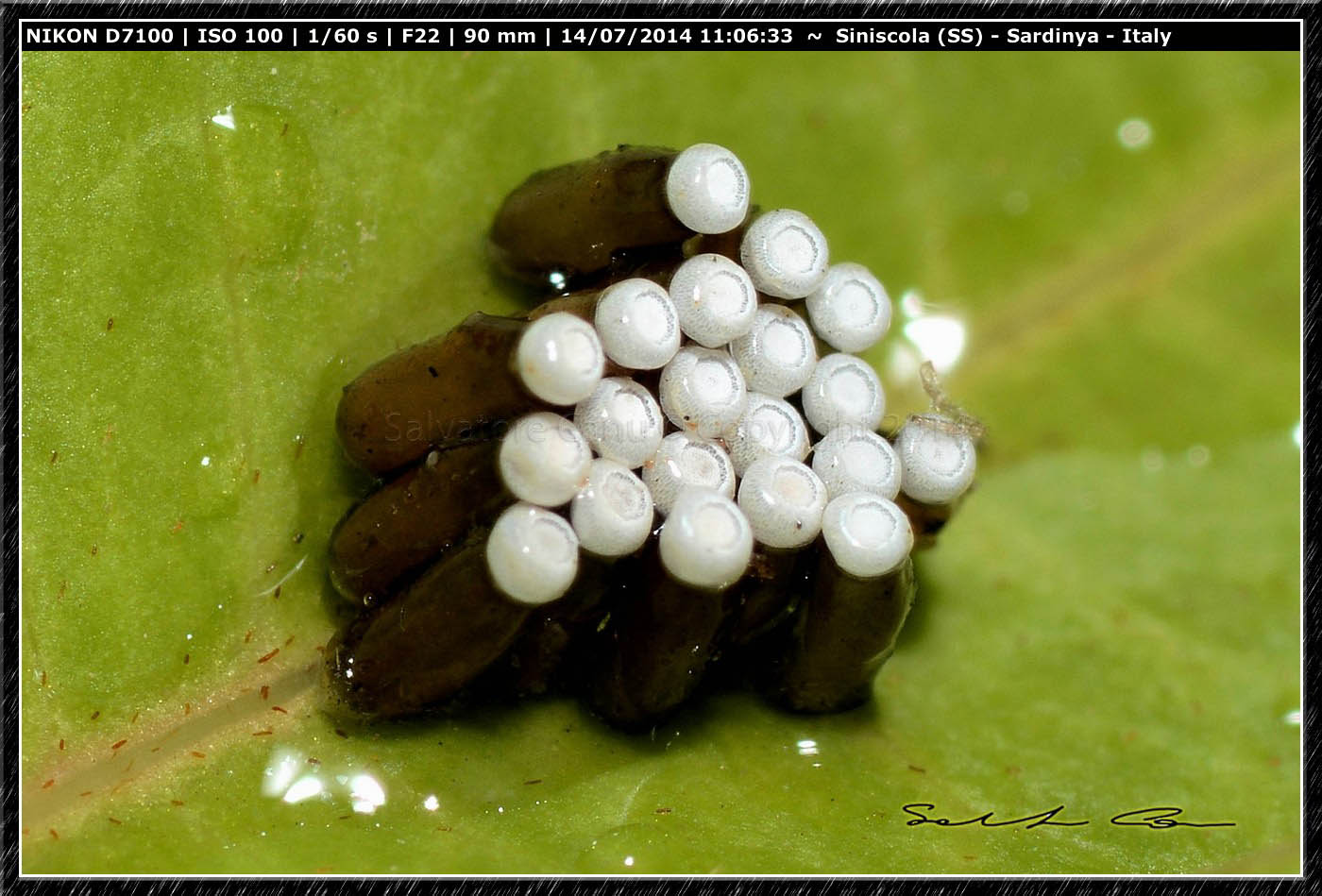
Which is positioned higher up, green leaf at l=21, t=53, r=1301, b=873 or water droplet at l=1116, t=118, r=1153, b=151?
water droplet at l=1116, t=118, r=1153, b=151

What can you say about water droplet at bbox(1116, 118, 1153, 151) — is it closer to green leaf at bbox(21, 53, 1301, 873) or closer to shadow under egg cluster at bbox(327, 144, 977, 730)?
green leaf at bbox(21, 53, 1301, 873)

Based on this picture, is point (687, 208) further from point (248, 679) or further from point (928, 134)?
point (248, 679)

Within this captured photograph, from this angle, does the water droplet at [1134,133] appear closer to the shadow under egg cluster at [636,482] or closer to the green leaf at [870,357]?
the green leaf at [870,357]

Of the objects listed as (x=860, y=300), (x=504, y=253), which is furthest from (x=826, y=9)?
(x=504, y=253)

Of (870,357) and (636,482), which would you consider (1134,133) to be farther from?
(636,482)

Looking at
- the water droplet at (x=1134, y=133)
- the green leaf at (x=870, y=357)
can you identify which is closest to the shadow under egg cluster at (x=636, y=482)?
the green leaf at (x=870, y=357)

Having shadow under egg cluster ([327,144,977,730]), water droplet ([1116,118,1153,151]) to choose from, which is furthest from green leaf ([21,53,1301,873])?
shadow under egg cluster ([327,144,977,730])
